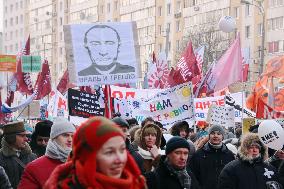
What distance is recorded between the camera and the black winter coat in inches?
258

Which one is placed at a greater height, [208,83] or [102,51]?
[102,51]

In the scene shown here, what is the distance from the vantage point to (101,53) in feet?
38.1

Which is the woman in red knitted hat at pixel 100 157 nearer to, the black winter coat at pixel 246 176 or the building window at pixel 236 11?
the black winter coat at pixel 246 176

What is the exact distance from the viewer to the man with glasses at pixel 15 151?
6773mm

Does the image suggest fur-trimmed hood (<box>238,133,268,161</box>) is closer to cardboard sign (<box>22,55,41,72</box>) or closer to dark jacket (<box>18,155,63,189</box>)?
dark jacket (<box>18,155,63,189</box>)

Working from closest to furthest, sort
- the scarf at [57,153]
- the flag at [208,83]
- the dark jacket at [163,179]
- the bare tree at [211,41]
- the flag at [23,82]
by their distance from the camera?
the scarf at [57,153] → the dark jacket at [163,179] → the flag at [208,83] → the flag at [23,82] → the bare tree at [211,41]

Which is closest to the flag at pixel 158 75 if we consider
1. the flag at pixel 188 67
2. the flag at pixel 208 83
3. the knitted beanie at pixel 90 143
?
the flag at pixel 188 67

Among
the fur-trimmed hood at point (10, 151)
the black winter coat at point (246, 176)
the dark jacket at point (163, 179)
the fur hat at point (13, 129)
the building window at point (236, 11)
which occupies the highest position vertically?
the building window at point (236, 11)

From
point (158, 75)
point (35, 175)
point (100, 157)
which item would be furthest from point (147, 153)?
point (158, 75)

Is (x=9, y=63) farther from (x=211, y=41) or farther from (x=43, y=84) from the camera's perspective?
(x=211, y=41)

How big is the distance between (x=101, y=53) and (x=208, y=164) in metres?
3.79

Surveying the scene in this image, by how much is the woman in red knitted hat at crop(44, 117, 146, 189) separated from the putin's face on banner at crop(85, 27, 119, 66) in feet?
26.8

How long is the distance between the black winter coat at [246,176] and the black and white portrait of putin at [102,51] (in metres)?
5.10

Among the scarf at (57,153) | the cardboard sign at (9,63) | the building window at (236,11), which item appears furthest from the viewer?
the building window at (236,11)
